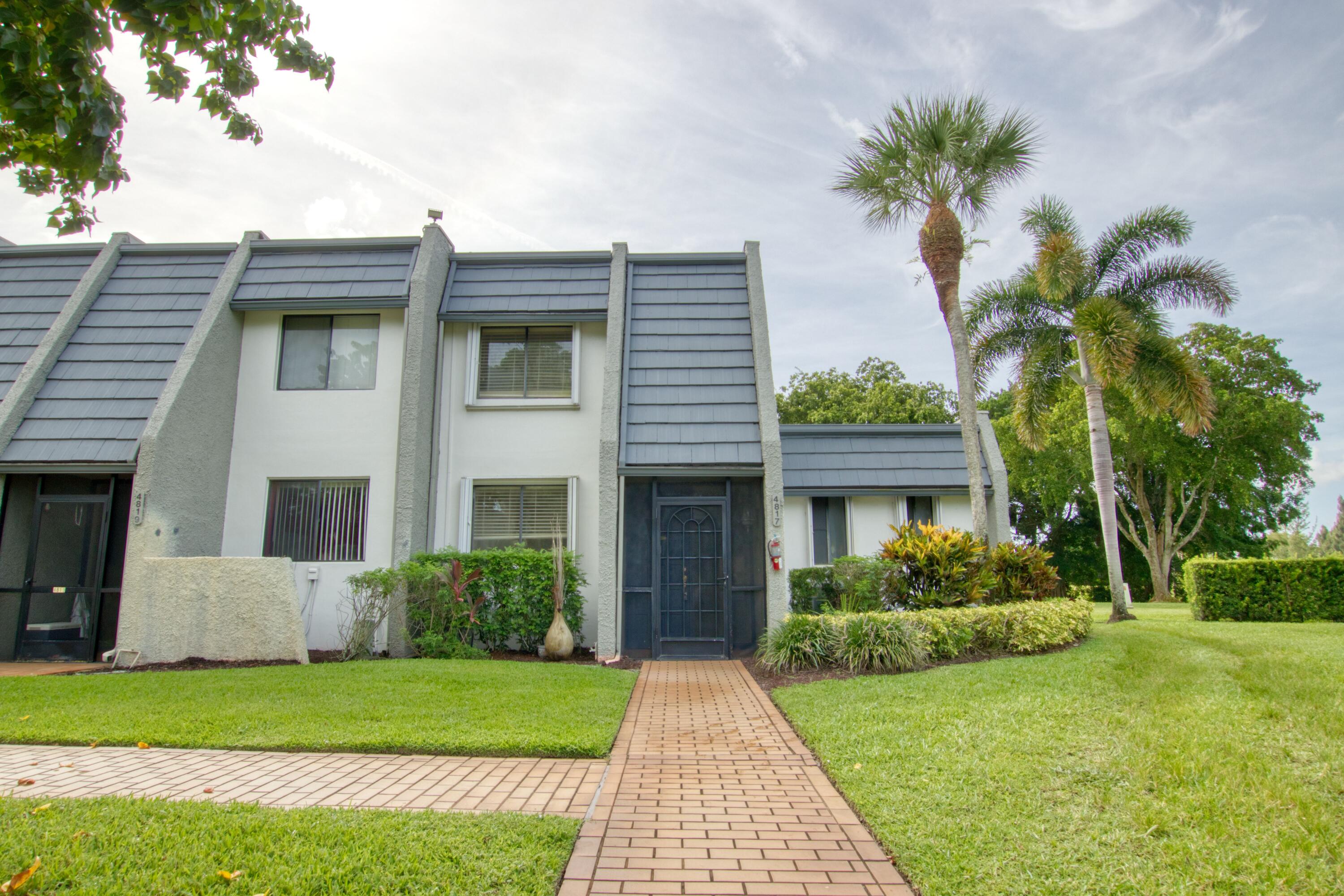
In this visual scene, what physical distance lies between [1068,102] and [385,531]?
13554mm

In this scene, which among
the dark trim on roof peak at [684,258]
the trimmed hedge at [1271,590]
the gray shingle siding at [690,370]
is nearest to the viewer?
the gray shingle siding at [690,370]

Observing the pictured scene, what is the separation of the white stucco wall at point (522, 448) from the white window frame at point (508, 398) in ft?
0.19

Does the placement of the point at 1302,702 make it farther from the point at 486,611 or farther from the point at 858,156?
the point at 858,156

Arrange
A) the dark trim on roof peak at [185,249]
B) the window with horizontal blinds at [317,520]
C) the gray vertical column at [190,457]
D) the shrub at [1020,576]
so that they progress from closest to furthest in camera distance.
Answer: the gray vertical column at [190,457] < the shrub at [1020,576] < the window with horizontal blinds at [317,520] < the dark trim on roof peak at [185,249]

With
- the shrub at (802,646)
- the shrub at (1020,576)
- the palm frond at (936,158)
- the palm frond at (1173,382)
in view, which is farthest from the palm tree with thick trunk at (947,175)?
the shrub at (802,646)

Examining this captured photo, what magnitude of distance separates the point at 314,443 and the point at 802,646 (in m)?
8.75

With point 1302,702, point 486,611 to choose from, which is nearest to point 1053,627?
point 1302,702

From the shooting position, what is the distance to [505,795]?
4.76 meters

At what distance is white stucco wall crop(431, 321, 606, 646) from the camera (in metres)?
12.1

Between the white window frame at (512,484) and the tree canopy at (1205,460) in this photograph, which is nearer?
the white window frame at (512,484)

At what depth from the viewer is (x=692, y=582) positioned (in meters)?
11.2

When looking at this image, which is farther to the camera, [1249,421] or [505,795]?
[1249,421]

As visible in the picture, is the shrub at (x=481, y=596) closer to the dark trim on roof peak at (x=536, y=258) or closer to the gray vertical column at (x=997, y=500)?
the dark trim on roof peak at (x=536, y=258)

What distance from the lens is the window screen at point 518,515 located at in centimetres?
1216
